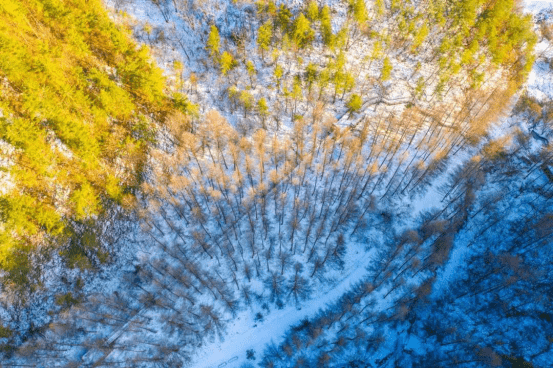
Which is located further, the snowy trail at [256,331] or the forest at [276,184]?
the forest at [276,184]

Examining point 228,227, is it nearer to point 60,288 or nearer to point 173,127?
point 173,127

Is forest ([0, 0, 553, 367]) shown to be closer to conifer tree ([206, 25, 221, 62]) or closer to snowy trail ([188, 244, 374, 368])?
snowy trail ([188, 244, 374, 368])

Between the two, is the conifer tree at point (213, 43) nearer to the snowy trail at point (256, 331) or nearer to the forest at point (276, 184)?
the forest at point (276, 184)

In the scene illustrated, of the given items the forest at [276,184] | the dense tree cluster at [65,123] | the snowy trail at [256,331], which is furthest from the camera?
the forest at [276,184]

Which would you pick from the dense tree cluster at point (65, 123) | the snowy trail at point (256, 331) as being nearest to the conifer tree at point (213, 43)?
the dense tree cluster at point (65, 123)

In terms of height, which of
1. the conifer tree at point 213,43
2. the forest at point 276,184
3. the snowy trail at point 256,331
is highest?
the conifer tree at point 213,43

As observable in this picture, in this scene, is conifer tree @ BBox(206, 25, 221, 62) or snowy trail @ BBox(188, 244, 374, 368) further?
conifer tree @ BBox(206, 25, 221, 62)

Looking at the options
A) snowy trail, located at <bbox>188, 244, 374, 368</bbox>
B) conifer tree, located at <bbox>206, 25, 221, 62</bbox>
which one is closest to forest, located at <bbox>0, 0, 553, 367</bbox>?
snowy trail, located at <bbox>188, 244, 374, 368</bbox>
